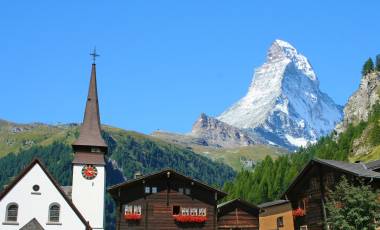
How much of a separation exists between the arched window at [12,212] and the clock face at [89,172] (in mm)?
9230

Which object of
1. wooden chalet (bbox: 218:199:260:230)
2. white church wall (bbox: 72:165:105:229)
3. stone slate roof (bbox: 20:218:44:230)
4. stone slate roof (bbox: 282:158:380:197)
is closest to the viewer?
stone slate roof (bbox: 282:158:380:197)

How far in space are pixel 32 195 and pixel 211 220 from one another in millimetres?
16559

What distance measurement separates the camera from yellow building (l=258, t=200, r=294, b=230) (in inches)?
2306

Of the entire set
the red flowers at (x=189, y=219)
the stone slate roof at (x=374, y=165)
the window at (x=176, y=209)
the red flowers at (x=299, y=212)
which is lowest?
the red flowers at (x=189, y=219)

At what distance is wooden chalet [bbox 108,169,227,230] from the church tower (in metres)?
3.32

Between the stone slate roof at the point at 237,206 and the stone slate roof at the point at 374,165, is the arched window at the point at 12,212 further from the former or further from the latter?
the stone slate roof at the point at 374,165

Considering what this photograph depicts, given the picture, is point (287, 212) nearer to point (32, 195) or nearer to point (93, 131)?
point (93, 131)

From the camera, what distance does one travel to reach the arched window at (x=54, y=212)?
48.1 m

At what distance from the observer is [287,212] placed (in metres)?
59.0

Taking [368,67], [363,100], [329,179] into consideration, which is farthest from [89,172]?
[368,67]

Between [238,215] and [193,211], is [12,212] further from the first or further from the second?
[238,215]

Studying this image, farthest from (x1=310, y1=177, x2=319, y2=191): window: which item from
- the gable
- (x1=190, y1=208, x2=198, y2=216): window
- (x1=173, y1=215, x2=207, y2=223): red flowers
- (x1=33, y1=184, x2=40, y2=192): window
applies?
(x1=33, y1=184, x2=40, y2=192): window

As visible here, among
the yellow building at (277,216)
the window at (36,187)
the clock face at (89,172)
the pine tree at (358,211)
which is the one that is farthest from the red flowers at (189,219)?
the pine tree at (358,211)

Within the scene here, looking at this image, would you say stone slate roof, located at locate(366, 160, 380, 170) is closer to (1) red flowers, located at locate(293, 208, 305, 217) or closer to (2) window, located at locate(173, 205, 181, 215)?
(1) red flowers, located at locate(293, 208, 305, 217)
